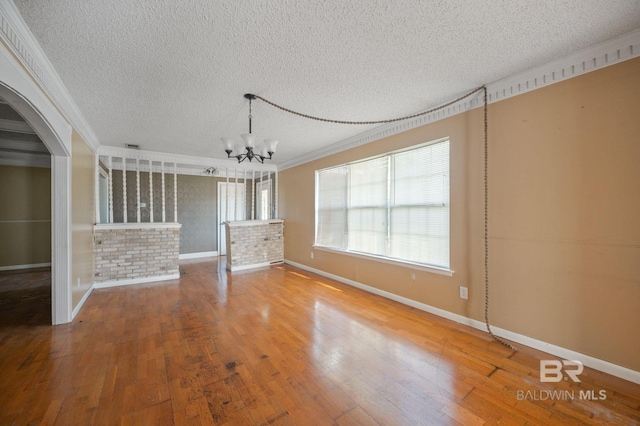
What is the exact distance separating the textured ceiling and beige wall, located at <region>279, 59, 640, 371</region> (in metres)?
0.46

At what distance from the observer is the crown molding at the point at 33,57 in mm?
1581

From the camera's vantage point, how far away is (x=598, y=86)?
2020 millimetres

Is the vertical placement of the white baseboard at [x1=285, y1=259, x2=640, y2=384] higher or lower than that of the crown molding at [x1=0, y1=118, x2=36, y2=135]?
lower

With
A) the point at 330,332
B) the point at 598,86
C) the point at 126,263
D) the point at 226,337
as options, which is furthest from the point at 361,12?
the point at 126,263

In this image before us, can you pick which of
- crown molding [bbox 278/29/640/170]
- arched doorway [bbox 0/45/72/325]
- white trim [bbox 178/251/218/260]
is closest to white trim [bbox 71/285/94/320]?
arched doorway [bbox 0/45/72/325]

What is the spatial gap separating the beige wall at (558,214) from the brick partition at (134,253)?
4.72m

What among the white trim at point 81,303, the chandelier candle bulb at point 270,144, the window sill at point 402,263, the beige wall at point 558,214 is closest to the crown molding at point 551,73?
the beige wall at point 558,214

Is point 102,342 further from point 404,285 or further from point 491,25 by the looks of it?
point 491,25

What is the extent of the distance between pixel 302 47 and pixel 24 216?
7543mm

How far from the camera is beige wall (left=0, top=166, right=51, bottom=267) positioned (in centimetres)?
543

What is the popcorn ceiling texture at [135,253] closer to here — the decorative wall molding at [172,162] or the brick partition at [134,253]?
the brick partition at [134,253]

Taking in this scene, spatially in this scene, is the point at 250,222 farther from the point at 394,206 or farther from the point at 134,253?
the point at 394,206

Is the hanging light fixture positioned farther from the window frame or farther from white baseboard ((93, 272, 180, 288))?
white baseboard ((93, 272, 180, 288))

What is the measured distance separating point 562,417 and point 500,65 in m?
2.66
